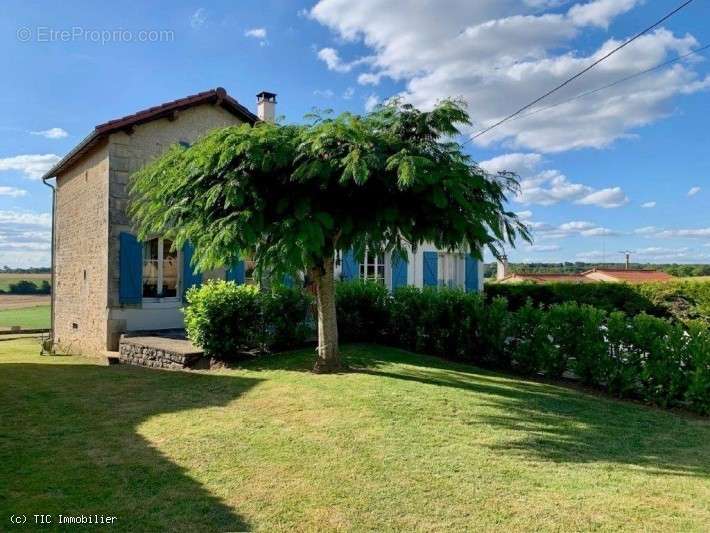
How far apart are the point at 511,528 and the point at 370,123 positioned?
5453 mm

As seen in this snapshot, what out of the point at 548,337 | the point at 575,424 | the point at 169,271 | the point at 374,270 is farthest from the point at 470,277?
the point at 575,424

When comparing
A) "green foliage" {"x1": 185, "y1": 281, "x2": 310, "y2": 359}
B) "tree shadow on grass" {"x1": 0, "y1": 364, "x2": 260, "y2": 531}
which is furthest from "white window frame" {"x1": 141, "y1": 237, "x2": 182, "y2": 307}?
"tree shadow on grass" {"x1": 0, "y1": 364, "x2": 260, "y2": 531}

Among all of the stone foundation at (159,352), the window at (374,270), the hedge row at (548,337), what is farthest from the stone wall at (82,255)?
the window at (374,270)

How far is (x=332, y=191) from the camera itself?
679 centimetres

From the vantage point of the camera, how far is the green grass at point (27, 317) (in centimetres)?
2798

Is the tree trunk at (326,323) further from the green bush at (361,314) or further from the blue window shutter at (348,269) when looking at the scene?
the blue window shutter at (348,269)

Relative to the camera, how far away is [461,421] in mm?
5371

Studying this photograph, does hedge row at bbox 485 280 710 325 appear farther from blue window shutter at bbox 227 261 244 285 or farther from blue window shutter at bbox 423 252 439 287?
blue window shutter at bbox 227 261 244 285

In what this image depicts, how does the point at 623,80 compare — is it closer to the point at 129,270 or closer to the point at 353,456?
the point at 353,456

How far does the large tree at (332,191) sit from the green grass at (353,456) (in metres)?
1.99

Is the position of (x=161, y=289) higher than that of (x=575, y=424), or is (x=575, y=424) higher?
(x=161, y=289)

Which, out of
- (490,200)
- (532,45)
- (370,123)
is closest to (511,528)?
(490,200)

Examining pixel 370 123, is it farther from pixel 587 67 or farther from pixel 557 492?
pixel 587 67

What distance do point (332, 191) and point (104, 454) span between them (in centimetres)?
412
